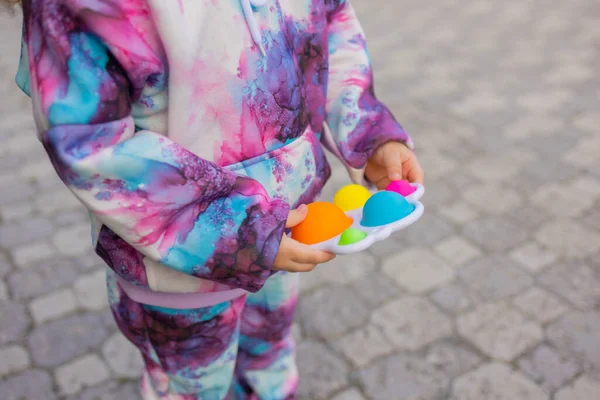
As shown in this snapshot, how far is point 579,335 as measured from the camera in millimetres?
2068

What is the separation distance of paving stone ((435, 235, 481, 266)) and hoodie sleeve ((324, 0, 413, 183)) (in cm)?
124

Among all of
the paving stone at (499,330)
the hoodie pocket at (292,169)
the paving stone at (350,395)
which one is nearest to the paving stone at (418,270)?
the paving stone at (499,330)

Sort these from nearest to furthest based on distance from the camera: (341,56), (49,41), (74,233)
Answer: (49,41) < (341,56) < (74,233)

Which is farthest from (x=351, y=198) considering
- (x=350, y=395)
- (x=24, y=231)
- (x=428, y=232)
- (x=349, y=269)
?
(x=24, y=231)

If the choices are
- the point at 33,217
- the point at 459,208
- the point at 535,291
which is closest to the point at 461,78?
the point at 459,208

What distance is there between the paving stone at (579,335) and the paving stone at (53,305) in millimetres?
1708

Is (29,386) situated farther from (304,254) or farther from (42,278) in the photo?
(304,254)

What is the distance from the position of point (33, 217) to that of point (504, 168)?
2212 millimetres

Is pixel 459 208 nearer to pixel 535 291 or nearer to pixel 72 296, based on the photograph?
pixel 535 291

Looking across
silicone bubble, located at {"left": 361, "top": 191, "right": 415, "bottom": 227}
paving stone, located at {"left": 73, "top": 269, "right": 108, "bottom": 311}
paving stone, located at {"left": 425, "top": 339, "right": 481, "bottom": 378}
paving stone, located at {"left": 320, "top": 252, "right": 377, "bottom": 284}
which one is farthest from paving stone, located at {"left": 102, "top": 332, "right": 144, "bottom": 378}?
silicone bubble, located at {"left": 361, "top": 191, "right": 415, "bottom": 227}

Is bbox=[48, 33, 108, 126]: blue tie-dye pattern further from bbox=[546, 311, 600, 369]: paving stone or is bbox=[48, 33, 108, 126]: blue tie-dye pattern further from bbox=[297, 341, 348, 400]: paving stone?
bbox=[546, 311, 600, 369]: paving stone

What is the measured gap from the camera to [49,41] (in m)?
0.86

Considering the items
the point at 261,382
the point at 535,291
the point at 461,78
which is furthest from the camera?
the point at 461,78

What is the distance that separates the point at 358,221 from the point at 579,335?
1.36 meters
